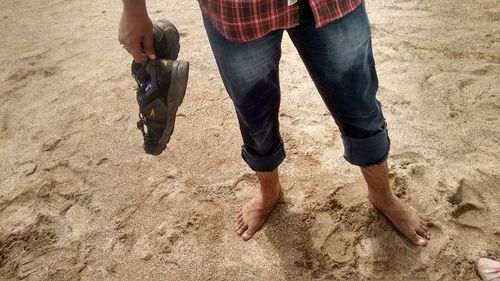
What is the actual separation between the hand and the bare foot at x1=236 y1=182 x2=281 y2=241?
799 mm

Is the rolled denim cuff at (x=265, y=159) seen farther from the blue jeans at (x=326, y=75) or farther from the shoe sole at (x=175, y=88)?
the shoe sole at (x=175, y=88)

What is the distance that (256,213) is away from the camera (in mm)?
1606

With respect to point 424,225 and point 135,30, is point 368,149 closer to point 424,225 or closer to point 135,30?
point 424,225

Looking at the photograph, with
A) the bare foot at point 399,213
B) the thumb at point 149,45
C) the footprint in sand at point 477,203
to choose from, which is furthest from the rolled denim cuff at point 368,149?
the thumb at point 149,45

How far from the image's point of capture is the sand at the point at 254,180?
4.84ft

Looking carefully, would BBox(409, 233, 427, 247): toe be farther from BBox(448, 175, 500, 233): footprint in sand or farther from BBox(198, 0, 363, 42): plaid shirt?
BBox(198, 0, 363, 42): plaid shirt

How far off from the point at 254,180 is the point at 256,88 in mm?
834

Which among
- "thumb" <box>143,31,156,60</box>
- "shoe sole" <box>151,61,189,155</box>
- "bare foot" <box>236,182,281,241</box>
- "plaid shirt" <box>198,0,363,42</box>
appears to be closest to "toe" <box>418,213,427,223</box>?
"bare foot" <box>236,182,281,241</box>

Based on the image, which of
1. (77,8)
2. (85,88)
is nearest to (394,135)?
(85,88)

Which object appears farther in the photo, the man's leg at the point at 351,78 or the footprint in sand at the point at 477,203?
the footprint in sand at the point at 477,203

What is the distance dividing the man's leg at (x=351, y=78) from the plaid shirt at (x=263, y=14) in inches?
1.4

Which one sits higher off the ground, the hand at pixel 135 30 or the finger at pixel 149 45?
the hand at pixel 135 30

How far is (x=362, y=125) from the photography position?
1119 mm

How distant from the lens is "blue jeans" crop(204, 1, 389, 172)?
3.15ft
